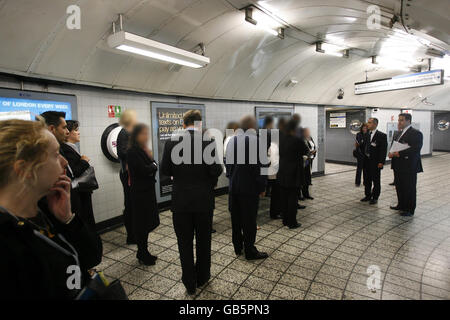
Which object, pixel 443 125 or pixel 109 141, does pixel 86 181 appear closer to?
pixel 109 141

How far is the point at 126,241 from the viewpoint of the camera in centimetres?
331

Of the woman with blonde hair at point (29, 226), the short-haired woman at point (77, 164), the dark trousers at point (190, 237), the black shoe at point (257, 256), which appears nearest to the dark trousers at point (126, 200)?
the short-haired woman at point (77, 164)

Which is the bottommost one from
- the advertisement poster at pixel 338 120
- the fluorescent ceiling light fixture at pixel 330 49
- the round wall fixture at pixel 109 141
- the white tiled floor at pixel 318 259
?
the white tiled floor at pixel 318 259

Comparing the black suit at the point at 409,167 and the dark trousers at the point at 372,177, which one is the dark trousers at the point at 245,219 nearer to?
the black suit at the point at 409,167

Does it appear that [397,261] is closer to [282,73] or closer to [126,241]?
[126,241]

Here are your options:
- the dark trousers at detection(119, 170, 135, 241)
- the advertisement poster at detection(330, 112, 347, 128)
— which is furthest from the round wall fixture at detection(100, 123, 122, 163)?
the advertisement poster at detection(330, 112, 347, 128)

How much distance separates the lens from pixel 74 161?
225cm

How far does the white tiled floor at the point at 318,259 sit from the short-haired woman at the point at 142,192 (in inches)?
12.6

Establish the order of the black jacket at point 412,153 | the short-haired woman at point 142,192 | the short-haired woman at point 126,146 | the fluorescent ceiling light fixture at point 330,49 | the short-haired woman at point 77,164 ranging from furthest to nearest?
the fluorescent ceiling light fixture at point 330,49 → the black jacket at point 412,153 → the short-haired woman at point 142,192 → the short-haired woman at point 77,164 → the short-haired woman at point 126,146

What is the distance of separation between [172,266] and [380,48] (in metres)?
5.74

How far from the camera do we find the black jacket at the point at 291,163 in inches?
131

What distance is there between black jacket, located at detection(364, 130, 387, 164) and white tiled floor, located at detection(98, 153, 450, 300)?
0.96m

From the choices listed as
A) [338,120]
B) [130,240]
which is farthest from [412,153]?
[338,120]

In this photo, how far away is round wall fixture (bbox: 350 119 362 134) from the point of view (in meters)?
9.34
